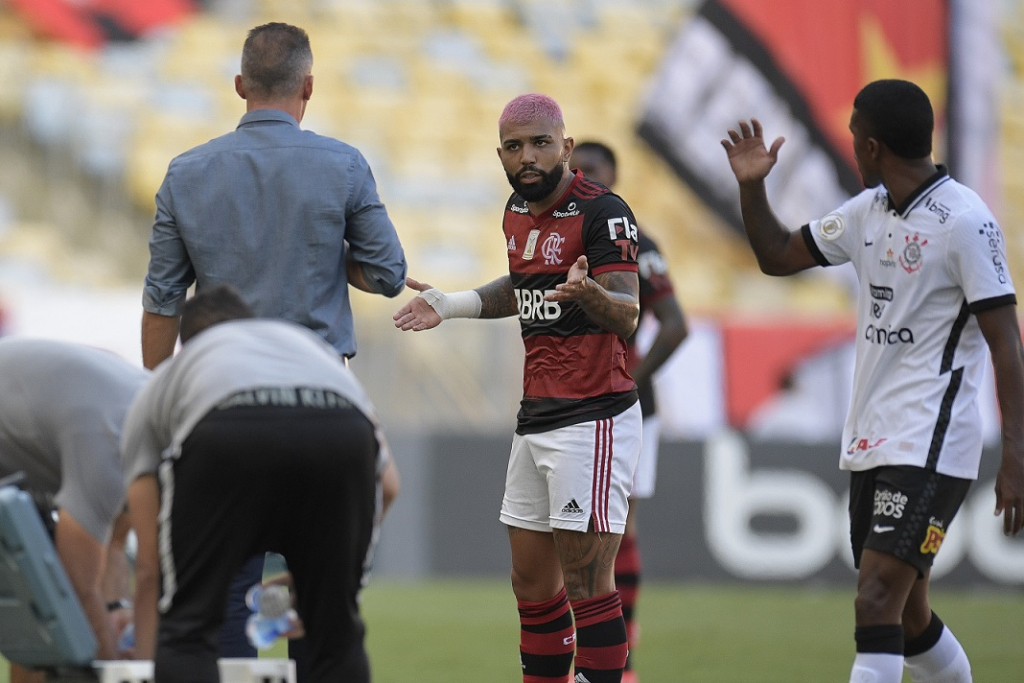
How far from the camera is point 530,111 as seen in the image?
4.70m

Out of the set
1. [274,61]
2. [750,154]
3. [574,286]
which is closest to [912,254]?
[750,154]

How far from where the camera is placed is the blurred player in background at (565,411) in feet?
15.1

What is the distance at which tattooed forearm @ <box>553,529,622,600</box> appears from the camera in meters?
4.60

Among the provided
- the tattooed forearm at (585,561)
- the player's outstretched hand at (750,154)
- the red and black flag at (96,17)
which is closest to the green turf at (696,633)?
the tattooed forearm at (585,561)

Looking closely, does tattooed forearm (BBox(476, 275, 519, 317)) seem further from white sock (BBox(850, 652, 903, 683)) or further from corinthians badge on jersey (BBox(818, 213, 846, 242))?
white sock (BBox(850, 652, 903, 683))

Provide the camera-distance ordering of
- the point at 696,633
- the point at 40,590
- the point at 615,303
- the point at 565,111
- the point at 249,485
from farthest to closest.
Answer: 1. the point at 565,111
2. the point at 696,633
3. the point at 615,303
4. the point at 40,590
5. the point at 249,485

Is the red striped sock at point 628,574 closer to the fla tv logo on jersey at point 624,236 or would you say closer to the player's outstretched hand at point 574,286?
the fla tv logo on jersey at point 624,236

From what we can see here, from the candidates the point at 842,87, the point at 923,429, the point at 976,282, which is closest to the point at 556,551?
the point at 923,429

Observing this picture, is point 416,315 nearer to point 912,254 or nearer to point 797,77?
point 912,254

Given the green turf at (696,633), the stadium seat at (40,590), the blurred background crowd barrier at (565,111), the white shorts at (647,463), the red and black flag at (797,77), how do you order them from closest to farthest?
the stadium seat at (40,590) → the white shorts at (647,463) → the green turf at (696,633) → the blurred background crowd barrier at (565,111) → the red and black flag at (797,77)

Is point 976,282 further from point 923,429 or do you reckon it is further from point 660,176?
point 660,176

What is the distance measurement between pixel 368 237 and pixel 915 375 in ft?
5.81

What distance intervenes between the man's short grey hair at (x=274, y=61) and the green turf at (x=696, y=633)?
10.5 feet

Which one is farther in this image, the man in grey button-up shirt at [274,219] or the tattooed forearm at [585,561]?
the tattooed forearm at [585,561]
